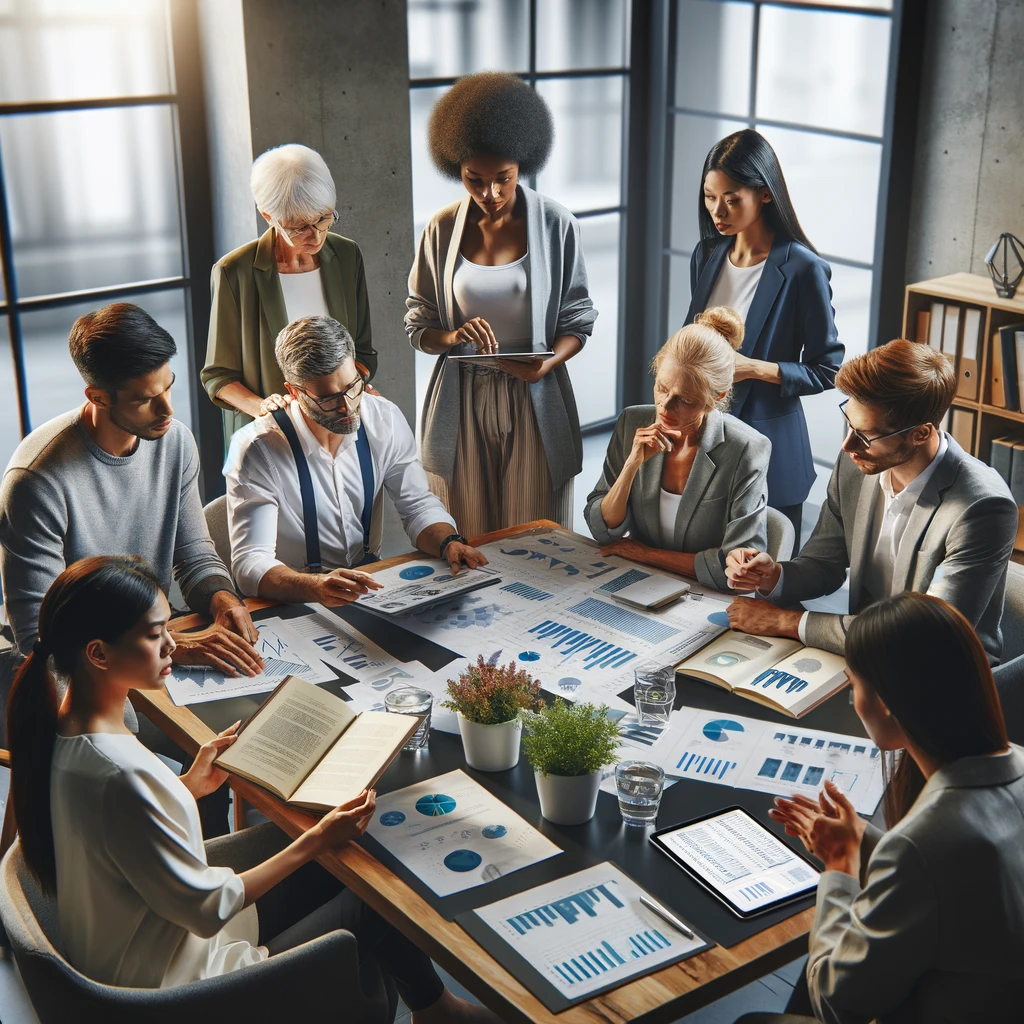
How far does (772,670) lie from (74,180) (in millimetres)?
3061

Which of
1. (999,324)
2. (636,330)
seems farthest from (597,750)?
(636,330)

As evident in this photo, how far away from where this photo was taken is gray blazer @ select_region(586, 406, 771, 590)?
3.06m

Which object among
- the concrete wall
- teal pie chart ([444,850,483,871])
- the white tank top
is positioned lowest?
teal pie chart ([444,850,483,871])

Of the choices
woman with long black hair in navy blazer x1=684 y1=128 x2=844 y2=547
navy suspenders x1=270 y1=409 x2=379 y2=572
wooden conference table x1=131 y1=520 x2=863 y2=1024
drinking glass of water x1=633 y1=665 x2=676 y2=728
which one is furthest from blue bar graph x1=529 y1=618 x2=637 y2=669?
woman with long black hair in navy blazer x1=684 y1=128 x2=844 y2=547

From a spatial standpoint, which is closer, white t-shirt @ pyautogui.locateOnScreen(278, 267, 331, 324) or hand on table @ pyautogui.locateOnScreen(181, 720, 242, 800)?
hand on table @ pyautogui.locateOnScreen(181, 720, 242, 800)

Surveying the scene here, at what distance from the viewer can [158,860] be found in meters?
1.81

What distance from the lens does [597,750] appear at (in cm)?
207

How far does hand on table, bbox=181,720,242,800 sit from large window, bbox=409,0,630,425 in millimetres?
3414

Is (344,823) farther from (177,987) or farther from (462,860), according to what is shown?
(177,987)

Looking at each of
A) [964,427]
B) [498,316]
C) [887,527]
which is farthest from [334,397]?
[964,427]

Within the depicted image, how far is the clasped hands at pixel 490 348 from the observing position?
12.0 feet

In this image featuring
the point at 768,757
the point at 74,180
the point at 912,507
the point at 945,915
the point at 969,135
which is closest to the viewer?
the point at 945,915

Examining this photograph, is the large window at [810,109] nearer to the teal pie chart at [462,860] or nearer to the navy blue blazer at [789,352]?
the navy blue blazer at [789,352]

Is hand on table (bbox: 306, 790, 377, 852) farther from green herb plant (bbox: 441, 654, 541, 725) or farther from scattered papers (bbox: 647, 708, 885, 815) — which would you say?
scattered papers (bbox: 647, 708, 885, 815)
